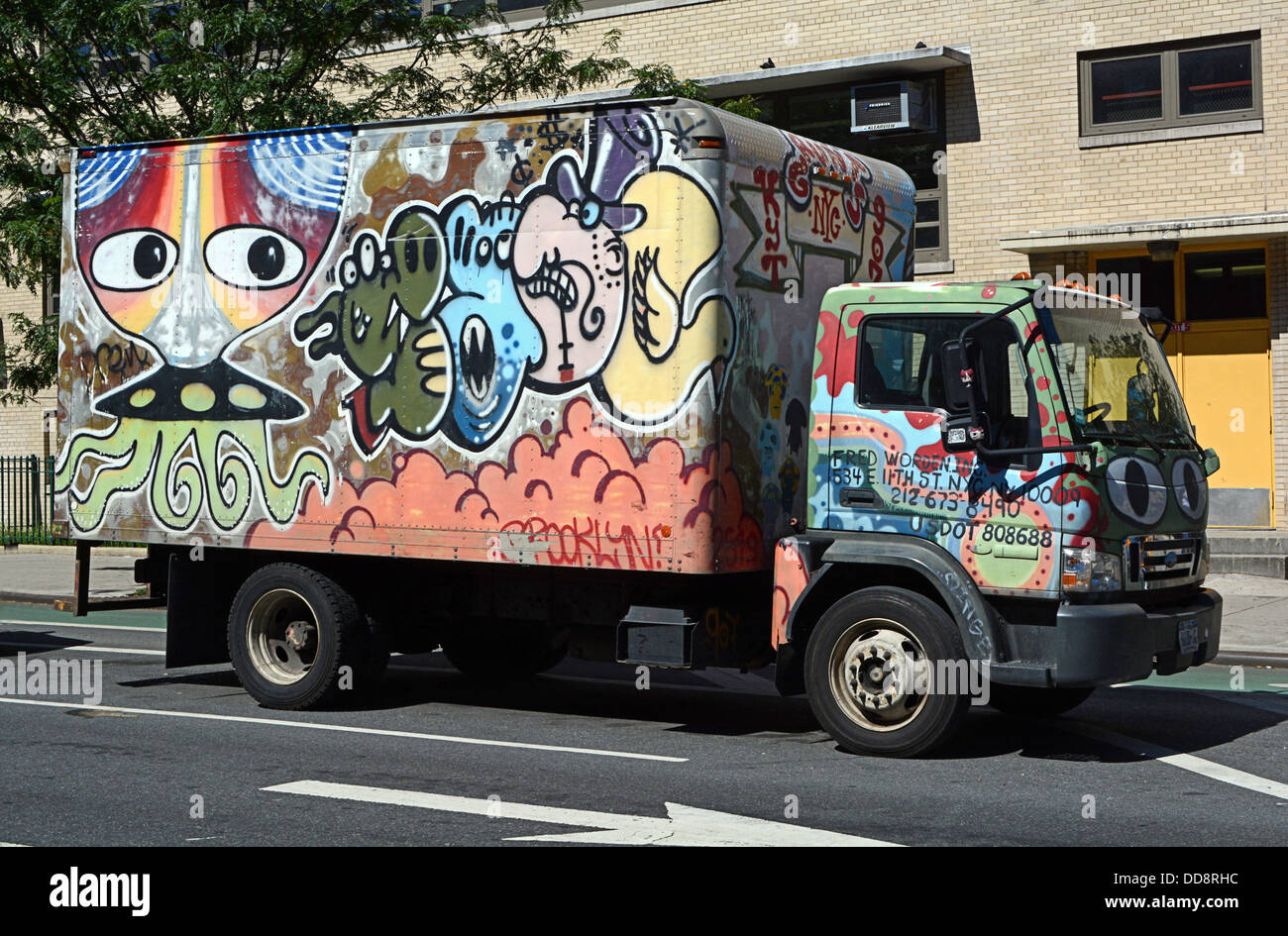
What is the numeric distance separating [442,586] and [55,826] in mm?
3505

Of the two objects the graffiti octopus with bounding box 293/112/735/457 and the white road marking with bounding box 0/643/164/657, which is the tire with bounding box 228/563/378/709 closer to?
the graffiti octopus with bounding box 293/112/735/457

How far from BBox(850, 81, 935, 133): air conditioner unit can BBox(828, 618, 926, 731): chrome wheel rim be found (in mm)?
12846

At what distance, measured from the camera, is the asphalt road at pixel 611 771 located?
6.79 m

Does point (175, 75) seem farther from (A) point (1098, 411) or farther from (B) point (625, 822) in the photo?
(B) point (625, 822)

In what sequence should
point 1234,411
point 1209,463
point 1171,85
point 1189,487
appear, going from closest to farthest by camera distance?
1. point 1189,487
2. point 1209,463
3. point 1234,411
4. point 1171,85

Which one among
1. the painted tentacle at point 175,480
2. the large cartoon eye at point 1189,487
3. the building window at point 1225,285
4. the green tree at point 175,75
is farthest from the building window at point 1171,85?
the painted tentacle at point 175,480

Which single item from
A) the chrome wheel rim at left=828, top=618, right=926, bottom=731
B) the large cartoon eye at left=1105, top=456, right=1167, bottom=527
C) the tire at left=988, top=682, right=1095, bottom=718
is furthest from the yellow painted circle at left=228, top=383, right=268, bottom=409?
the large cartoon eye at left=1105, top=456, right=1167, bottom=527

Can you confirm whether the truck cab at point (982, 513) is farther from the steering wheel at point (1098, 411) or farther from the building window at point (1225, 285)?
the building window at point (1225, 285)

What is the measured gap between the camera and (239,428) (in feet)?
33.6

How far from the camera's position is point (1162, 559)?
27.5 feet

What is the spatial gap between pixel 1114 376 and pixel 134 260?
6483 millimetres

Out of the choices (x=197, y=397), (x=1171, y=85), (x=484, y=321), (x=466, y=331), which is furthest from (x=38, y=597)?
(x=1171, y=85)

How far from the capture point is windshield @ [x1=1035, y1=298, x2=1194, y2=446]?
812cm
